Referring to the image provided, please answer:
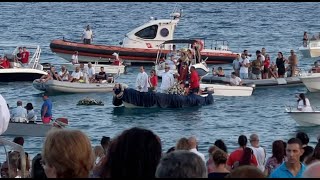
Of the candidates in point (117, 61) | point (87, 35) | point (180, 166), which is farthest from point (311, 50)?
point (180, 166)

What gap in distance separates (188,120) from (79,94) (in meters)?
5.52

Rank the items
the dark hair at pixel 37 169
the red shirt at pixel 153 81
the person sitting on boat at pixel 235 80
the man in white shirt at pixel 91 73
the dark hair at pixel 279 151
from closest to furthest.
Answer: the dark hair at pixel 37 169 → the dark hair at pixel 279 151 → the red shirt at pixel 153 81 → the person sitting on boat at pixel 235 80 → the man in white shirt at pixel 91 73

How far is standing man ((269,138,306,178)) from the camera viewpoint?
9.49m

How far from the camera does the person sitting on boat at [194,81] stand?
31875 millimetres

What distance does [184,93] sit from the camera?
33.7 meters

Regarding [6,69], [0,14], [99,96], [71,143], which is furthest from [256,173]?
[0,14]

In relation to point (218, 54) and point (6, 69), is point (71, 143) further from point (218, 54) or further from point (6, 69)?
point (218, 54)

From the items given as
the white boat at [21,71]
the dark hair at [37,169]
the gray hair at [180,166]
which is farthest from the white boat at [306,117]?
the gray hair at [180,166]

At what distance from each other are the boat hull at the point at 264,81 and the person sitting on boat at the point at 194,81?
3.08 meters

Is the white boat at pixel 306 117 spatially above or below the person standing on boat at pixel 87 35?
below

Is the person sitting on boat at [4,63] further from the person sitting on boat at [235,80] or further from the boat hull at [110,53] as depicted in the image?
the person sitting on boat at [235,80]

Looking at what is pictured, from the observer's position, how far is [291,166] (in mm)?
9844

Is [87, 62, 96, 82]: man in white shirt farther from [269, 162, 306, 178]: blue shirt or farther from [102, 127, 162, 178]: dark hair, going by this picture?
[102, 127, 162, 178]: dark hair

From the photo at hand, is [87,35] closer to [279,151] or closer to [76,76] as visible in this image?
[76,76]
